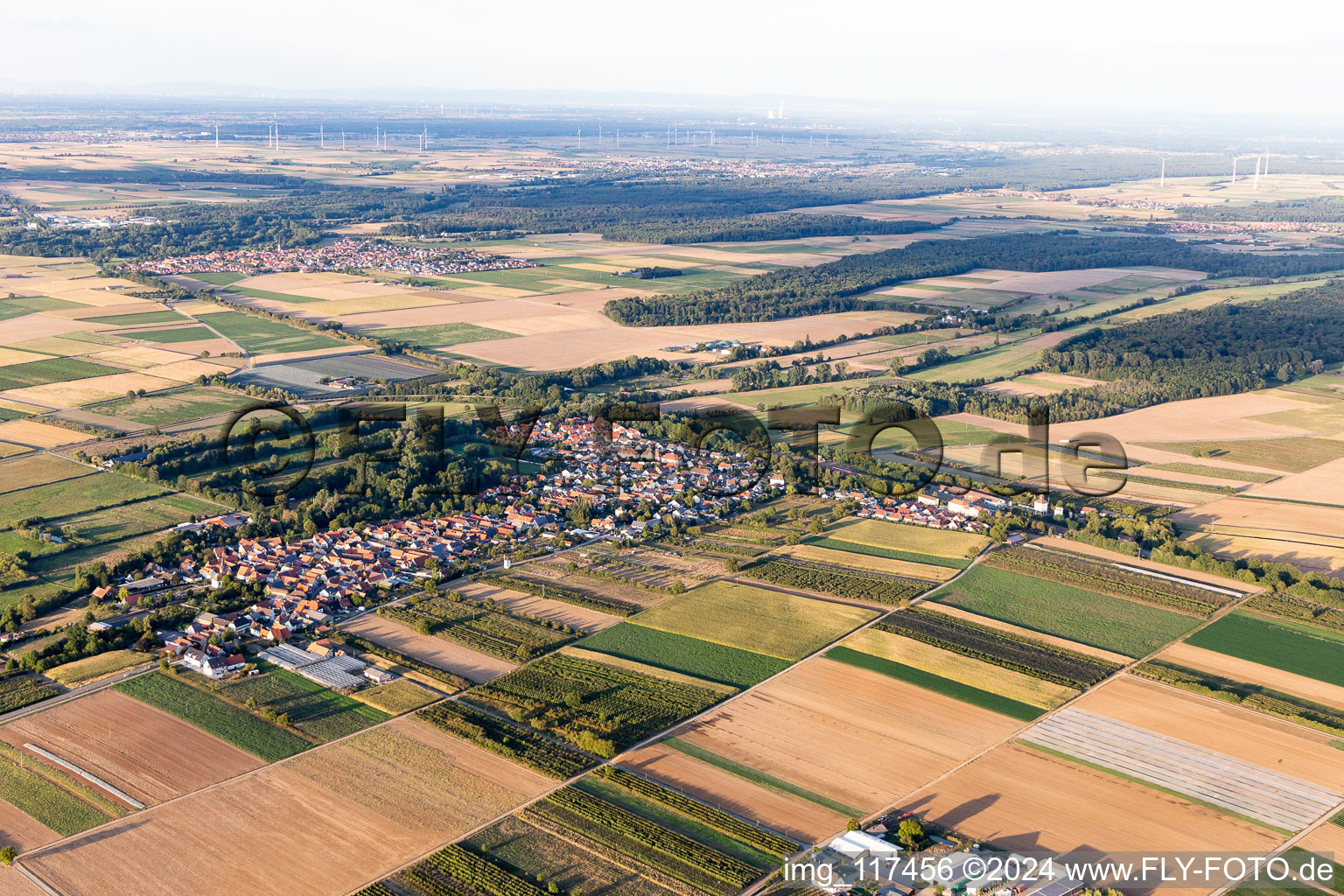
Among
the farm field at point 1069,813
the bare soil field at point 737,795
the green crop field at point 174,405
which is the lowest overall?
the bare soil field at point 737,795

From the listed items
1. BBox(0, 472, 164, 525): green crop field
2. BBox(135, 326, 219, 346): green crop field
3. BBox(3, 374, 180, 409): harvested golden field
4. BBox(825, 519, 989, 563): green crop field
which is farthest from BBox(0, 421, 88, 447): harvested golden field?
BBox(825, 519, 989, 563): green crop field

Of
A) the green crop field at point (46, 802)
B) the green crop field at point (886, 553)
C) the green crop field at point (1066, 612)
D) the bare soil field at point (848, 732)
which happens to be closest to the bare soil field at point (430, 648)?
the bare soil field at point (848, 732)

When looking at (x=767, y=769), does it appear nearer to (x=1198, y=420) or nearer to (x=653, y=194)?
(x=1198, y=420)

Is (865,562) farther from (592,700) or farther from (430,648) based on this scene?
(430,648)

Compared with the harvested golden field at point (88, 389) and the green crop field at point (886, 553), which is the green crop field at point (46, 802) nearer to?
the green crop field at point (886, 553)

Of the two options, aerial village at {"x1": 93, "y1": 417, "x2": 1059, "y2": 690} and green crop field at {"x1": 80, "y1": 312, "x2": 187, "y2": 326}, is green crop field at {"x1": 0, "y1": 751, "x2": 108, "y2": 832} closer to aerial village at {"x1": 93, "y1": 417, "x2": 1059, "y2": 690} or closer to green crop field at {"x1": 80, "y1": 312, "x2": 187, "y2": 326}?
aerial village at {"x1": 93, "y1": 417, "x2": 1059, "y2": 690}
